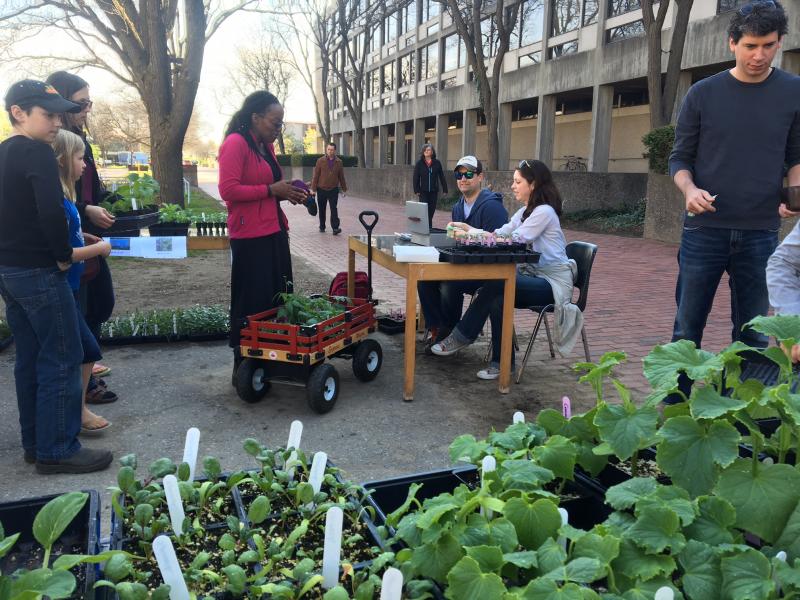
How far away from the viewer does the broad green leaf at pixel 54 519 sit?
1547mm

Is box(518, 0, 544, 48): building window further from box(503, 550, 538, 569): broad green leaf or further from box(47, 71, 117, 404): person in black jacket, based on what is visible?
box(503, 550, 538, 569): broad green leaf

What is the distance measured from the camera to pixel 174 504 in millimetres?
1868

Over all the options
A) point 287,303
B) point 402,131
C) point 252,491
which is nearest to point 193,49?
point 287,303

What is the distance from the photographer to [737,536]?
1.55 metres

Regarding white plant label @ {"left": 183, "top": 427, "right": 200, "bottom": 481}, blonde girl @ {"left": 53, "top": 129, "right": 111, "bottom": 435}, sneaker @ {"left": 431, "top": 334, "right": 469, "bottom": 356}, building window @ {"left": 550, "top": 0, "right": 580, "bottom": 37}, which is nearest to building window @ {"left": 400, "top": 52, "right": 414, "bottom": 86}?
building window @ {"left": 550, "top": 0, "right": 580, "bottom": 37}

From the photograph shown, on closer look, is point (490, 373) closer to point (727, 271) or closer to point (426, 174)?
point (727, 271)

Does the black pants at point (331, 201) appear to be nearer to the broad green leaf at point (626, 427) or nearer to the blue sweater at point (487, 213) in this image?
the blue sweater at point (487, 213)

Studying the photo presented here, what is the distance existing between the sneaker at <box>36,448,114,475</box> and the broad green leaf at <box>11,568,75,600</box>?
7.91 ft

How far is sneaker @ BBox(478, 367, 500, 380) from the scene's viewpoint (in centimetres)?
523

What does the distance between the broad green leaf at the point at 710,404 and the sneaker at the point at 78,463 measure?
10.0 ft

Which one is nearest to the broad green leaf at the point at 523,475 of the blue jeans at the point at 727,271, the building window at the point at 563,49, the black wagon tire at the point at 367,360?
the blue jeans at the point at 727,271

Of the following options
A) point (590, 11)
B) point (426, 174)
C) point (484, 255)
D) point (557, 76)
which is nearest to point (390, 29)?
point (557, 76)

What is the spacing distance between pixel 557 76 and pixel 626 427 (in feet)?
81.4

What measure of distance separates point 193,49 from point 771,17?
10.3 m
